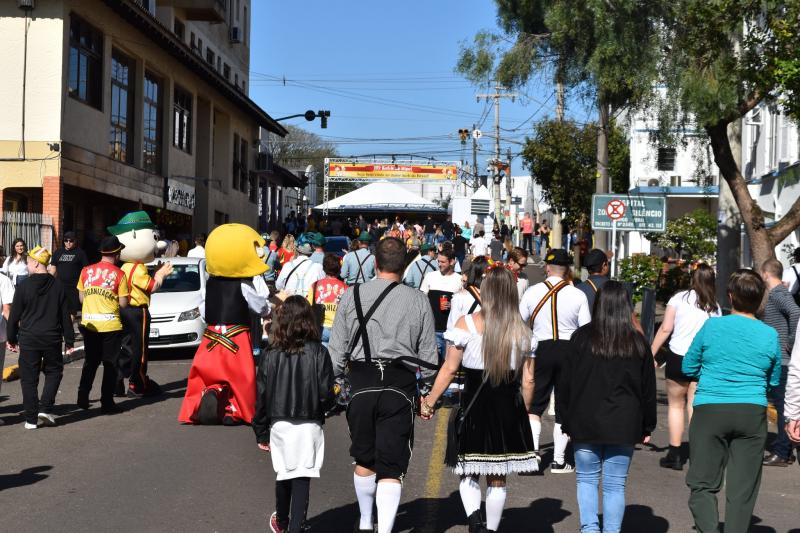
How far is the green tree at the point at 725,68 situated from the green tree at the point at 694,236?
8.82 metres

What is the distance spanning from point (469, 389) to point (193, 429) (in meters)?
5.04

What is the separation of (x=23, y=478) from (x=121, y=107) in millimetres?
19457

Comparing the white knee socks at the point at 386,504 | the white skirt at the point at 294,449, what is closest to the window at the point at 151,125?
the white skirt at the point at 294,449

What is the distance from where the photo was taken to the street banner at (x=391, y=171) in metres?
80.0

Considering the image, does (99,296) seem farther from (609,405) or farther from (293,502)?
(609,405)

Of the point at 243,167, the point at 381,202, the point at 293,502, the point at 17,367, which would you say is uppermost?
the point at 243,167

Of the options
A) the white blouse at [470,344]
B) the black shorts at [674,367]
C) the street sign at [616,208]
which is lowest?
the black shorts at [674,367]

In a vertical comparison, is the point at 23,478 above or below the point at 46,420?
below

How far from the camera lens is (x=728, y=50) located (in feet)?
47.4

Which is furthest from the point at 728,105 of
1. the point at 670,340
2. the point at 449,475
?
the point at 449,475

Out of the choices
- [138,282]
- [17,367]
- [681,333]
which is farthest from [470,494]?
[17,367]

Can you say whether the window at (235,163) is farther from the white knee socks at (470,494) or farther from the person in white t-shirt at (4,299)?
the white knee socks at (470,494)

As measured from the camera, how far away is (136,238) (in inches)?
490

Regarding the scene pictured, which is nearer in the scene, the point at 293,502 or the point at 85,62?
the point at 293,502
